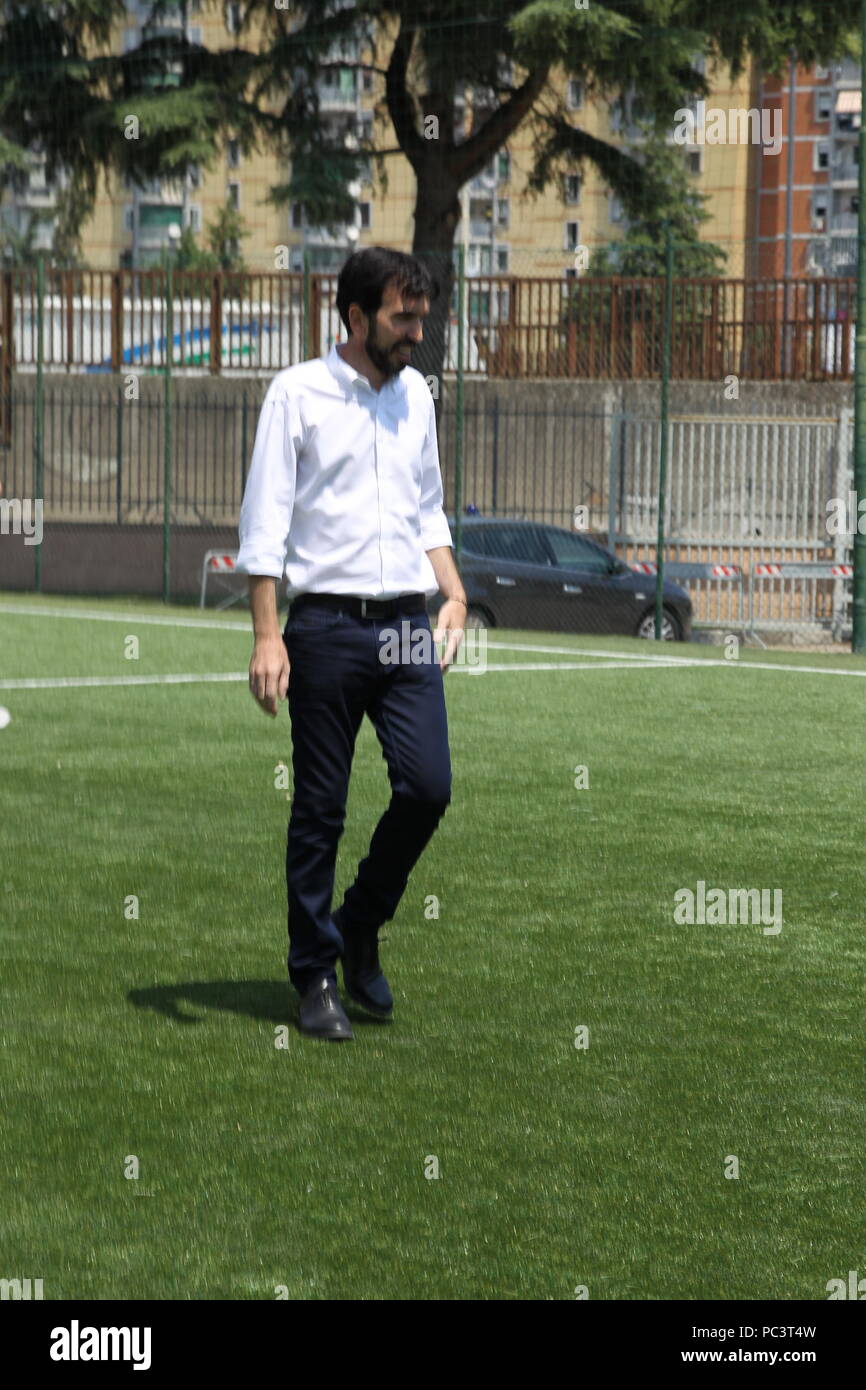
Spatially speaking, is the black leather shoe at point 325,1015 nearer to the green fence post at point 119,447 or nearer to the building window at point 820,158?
the green fence post at point 119,447

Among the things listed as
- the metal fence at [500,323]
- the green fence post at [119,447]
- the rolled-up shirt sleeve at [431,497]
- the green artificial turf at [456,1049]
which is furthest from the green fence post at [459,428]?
the rolled-up shirt sleeve at [431,497]

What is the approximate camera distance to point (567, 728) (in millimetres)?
12891

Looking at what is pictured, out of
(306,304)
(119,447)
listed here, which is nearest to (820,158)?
(119,447)

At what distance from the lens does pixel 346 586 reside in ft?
17.9

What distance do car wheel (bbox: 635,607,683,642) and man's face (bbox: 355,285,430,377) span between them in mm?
16593

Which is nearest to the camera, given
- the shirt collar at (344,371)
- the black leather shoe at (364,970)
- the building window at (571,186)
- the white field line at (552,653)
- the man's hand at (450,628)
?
the shirt collar at (344,371)

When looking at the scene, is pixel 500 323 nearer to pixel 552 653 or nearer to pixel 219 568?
pixel 219 568

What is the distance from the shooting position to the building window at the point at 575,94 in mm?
27325

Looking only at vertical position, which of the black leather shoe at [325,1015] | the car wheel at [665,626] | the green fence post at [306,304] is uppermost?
the green fence post at [306,304]

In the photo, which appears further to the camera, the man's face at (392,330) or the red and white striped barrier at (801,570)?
the red and white striped barrier at (801,570)

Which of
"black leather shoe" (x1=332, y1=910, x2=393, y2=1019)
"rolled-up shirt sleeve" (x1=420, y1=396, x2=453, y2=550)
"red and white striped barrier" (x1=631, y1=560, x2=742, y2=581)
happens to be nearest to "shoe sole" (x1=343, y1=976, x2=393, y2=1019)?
"black leather shoe" (x1=332, y1=910, x2=393, y2=1019)

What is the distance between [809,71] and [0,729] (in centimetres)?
2073

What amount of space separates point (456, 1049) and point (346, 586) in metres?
1.23
